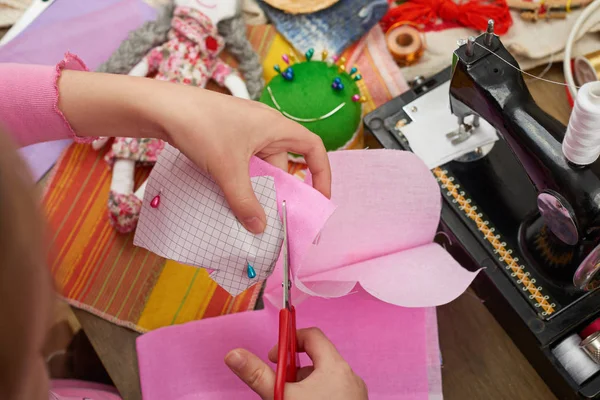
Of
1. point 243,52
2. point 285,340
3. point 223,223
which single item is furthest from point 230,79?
point 285,340

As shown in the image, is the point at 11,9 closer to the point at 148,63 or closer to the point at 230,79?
the point at 148,63

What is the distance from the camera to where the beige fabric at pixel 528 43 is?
95 cm

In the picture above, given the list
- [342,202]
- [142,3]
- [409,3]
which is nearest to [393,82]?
[409,3]

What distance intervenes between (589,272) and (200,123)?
43 centimetres

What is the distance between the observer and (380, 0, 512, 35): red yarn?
0.99 meters

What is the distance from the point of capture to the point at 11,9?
42.3 inches

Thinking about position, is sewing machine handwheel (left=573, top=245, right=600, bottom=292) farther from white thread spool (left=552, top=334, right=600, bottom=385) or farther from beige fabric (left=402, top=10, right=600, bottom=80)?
beige fabric (left=402, top=10, right=600, bottom=80)

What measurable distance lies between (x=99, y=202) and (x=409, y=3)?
609 mm

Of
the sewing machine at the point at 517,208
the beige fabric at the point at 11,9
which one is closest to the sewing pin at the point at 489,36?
the sewing machine at the point at 517,208

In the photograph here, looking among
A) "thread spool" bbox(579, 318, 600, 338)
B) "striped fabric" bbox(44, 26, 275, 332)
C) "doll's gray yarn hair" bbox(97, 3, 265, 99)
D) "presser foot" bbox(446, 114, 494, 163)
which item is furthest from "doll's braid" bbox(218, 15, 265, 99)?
Result: "thread spool" bbox(579, 318, 600, 338)

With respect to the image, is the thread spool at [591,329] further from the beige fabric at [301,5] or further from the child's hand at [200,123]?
the beige fabric at [301,5]

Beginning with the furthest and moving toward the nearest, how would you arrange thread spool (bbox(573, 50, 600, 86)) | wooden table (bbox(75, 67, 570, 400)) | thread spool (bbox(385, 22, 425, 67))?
1. thread spool (bbox(385, 22, 425, 67))
2. thread spool (bbox(573, 50, 600, 86))
3. wooden table (bbox(75, 67, 570, 400))

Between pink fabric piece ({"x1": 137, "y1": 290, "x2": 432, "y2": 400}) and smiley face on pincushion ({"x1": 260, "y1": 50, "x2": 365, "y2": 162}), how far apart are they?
266mm

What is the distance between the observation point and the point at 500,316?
78 cm
